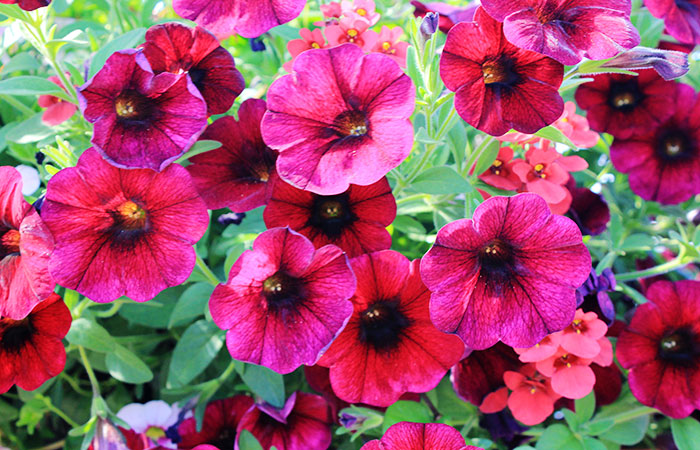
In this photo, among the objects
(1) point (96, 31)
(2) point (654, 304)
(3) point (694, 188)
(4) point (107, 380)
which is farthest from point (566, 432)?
(1) point (96, 31)

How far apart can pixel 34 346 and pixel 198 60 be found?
1.42 ft

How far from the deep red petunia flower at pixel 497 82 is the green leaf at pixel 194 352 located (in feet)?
1.74

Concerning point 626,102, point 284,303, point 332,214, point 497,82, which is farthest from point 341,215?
point 626,102

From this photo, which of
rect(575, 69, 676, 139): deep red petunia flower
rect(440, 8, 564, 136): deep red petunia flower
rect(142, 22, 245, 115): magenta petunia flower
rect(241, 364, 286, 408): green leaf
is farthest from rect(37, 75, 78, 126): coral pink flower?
rect(575, 69, 676, 139): deep red petunia flower

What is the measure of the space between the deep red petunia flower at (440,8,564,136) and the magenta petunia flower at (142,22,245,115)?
0.31 m

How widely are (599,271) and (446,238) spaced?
36 centimetres

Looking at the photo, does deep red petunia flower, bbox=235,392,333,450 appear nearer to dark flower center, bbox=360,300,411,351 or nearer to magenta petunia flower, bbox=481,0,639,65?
dark flower center, bbox=360,300,411,351

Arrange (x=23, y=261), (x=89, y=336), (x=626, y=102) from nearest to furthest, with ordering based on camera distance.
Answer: (x=23, y=261) < (x=89, y=336) < (x=626, y=102)

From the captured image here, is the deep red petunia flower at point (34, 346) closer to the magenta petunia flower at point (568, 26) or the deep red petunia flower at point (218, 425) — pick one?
the deep red petunia flower at point (218, 425)

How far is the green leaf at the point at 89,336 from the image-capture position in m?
0.90

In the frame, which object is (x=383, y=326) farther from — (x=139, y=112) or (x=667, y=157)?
A: (x=667, y=157)

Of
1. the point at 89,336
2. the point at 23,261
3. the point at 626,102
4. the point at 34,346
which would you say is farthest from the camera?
the point at 626,102

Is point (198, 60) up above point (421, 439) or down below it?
above

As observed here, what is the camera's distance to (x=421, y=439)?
767 mm
